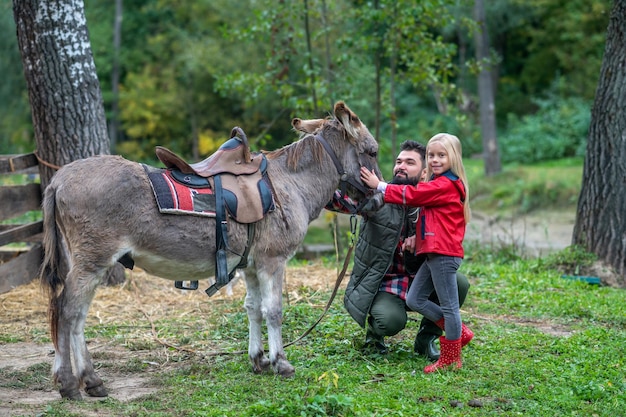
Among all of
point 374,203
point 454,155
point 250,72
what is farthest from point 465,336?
point 250,72

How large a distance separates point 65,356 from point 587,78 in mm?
27579

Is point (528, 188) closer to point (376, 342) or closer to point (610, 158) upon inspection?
point (610, 158)

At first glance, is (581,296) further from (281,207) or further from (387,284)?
(281,207)

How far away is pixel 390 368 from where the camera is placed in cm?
539

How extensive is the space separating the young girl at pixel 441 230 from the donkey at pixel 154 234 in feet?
1.83

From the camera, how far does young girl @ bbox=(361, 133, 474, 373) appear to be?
5.07 m

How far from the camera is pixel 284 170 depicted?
5.52 m

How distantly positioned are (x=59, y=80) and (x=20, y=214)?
5.36ft

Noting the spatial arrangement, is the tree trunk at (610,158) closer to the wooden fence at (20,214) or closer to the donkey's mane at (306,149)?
the donkey's mane at (306,149)

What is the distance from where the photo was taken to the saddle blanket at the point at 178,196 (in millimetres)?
4762

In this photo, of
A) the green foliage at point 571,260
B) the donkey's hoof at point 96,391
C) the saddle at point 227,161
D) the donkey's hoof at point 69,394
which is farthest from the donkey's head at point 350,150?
the green foliage at point 571,260

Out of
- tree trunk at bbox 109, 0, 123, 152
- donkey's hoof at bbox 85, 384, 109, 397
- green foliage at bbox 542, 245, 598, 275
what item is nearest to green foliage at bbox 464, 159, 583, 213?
green foliage at bbox 542, 245, 598, 275

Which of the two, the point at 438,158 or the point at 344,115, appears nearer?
the point at 438,158

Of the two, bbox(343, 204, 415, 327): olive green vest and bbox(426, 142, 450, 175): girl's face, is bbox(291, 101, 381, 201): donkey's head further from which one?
bbox(426, 142, 450, 175): girl's face
